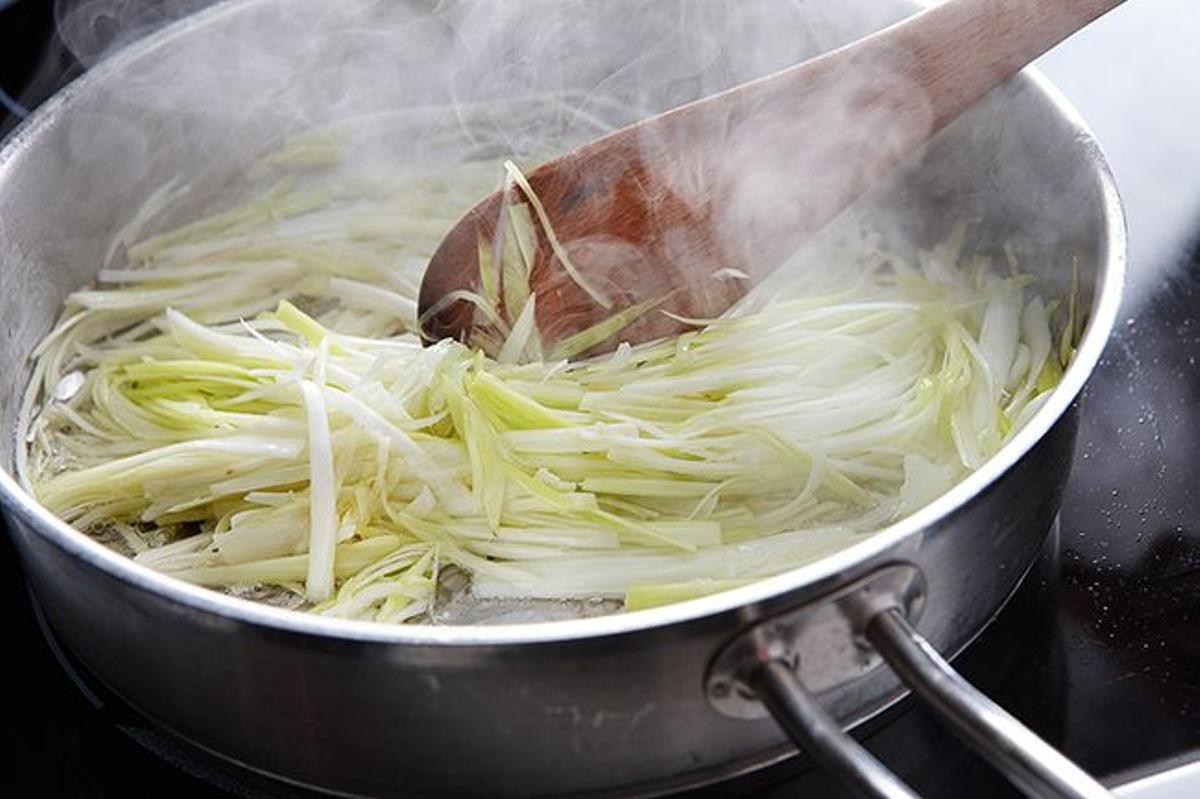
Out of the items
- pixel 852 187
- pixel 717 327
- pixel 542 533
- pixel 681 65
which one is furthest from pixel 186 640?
pixel 681 65

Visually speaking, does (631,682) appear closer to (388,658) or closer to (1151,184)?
(388,658)

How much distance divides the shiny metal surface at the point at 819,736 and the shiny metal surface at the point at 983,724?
6 centimetres

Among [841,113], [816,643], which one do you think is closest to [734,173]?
[841,113]

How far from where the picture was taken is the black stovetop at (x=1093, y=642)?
133cm

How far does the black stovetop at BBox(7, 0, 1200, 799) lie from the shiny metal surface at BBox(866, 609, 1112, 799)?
0.26 meters

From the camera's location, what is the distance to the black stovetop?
4.37ft

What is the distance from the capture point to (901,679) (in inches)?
42.3

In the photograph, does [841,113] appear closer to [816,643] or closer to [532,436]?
[532,436]

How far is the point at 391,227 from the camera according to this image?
2.00 meters

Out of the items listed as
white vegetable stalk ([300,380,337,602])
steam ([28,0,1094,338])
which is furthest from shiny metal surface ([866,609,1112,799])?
steam ([28,0,1094,338])

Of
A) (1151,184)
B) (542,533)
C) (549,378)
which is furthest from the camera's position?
(1151,184)

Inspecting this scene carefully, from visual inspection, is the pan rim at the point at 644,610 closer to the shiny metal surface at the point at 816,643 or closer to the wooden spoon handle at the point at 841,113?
the shiny metal surface at the point at 816,643

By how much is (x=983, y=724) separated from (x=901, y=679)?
0.09m

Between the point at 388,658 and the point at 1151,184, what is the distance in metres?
1.34
